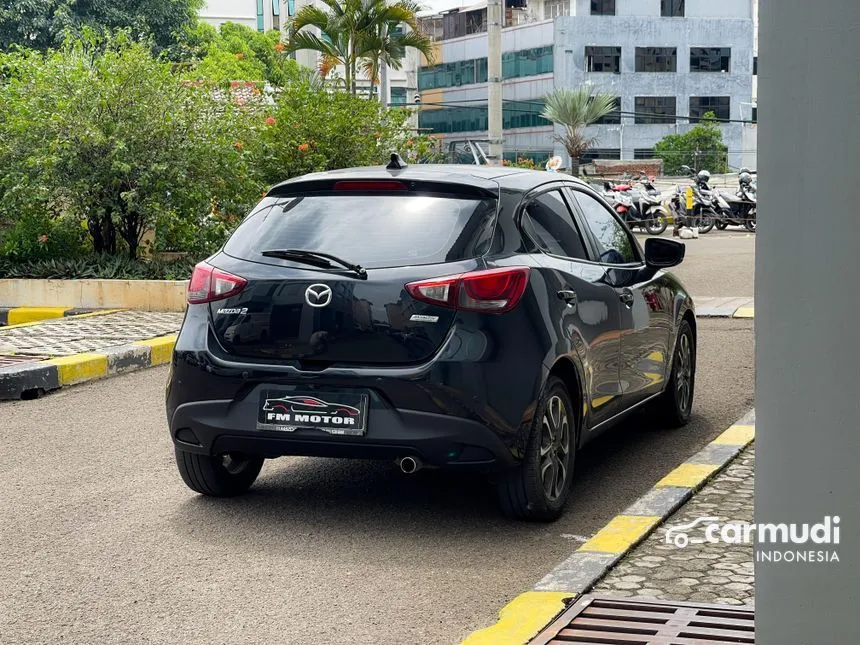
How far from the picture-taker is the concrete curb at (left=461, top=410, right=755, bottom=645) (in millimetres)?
4617

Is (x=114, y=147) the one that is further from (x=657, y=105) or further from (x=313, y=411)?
(x=657, y=105)

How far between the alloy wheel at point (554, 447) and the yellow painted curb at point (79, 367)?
16.9 feet

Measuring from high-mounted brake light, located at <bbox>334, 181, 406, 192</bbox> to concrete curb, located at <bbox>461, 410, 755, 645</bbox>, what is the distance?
1.74 meters

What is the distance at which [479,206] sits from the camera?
616 centimetres

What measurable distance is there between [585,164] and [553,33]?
28.1 feet

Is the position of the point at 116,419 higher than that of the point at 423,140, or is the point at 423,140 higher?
the point at 423,140

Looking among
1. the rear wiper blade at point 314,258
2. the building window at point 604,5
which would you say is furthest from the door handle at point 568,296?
the building window at point 604,5

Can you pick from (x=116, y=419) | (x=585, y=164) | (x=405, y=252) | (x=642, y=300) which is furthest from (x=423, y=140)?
(x=585, y=164)

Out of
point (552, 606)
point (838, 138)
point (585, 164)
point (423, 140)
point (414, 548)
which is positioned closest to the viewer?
point (838, 138)

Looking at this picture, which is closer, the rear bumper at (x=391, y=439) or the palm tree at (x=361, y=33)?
the rear bumper at (x=391, y=439)

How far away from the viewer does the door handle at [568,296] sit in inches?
245

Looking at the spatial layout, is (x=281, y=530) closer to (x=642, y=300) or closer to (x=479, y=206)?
(x=479, y=206)

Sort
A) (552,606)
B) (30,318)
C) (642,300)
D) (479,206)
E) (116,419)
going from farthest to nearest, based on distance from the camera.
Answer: (30,318), (116,419), (642,300), (479,206), (552,606)

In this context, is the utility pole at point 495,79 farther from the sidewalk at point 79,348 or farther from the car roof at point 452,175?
the car roof at point 452,175
